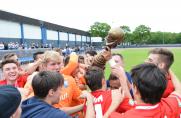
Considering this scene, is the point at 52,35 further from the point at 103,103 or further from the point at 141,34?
the point at 141,34

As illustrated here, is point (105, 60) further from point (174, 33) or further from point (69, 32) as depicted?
point (174, 33)

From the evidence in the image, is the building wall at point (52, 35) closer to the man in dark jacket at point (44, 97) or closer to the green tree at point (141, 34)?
the man in dark jacket at point (44, 97)

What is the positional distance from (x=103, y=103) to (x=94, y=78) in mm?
313

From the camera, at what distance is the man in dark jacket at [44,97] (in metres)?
3.31

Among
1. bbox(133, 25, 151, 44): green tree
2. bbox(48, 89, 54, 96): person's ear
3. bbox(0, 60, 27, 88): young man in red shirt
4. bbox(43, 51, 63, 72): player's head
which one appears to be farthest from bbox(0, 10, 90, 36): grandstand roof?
bbox(133, 25, 151, 44): green tree

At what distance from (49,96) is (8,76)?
2157mm

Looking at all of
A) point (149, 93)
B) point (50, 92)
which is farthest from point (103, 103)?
point (149, 93)

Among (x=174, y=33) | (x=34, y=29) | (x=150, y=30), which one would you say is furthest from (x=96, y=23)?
(x=34, y=29)

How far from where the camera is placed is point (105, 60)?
378 centimetres

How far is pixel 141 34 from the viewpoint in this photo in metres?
129

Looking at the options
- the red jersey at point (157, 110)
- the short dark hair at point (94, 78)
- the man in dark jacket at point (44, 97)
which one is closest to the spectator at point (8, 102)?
the man in dark jacket at point (44, 97)

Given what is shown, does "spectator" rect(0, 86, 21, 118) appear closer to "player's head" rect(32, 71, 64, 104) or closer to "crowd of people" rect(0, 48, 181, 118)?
"crowd of people" rect(0, 48, 181, 118)

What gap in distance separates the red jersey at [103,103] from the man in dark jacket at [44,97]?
499 millimetres

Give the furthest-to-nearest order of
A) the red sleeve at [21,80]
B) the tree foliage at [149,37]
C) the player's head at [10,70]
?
1. the tree foliage at [149,37]
2. the red sleeve at [21,80]
3. the player's head at [10,70]
